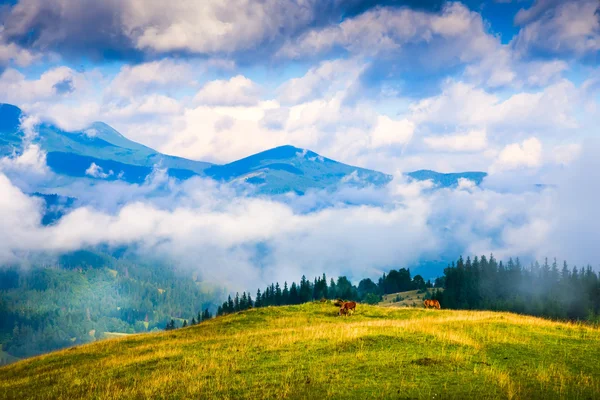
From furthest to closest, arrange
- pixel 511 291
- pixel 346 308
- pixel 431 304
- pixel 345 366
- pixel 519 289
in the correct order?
pixel 511 291
pixel 519 289
pixel 431 304
pixel 346 308
pixel 345 366

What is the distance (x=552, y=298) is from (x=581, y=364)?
144270mm

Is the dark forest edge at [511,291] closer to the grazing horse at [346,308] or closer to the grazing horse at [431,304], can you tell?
the grazing horse at [431,304]

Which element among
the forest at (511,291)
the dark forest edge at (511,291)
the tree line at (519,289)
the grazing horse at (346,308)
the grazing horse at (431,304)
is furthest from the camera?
the tree line at (519,289)

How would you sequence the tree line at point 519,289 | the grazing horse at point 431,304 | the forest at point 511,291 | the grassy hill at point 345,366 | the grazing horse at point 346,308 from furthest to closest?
the tree line at point 519,289, the forest at point 511,291, the grazing horse at point 431,304, the grazing horse at point 346,308, the grassy hill at point 345,366

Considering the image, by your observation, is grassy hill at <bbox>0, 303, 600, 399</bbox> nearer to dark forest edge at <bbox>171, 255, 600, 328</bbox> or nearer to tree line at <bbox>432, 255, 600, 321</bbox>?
dark forest edge at <bbox>171, 255, 600, 328</bbox>

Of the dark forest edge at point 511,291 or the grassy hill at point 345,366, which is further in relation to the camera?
the dark forest edge at point 511,291

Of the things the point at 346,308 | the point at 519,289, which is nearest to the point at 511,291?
the point at 519,289

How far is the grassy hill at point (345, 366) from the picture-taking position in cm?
1942

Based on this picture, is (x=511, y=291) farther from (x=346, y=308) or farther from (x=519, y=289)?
(x=346, y=308)

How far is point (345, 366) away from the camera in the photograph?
77.2 ft

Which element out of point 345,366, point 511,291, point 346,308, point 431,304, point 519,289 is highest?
point 346,308

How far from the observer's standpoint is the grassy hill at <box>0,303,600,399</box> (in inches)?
765

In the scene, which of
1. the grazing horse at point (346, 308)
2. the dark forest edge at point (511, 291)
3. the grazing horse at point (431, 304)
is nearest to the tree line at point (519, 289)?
the dark forest edge at point (511, 291)

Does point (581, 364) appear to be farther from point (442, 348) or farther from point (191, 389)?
point (191, 389)
